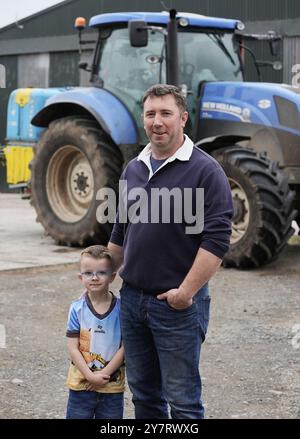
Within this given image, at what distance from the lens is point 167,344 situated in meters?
3.58

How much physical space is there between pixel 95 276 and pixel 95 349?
31 cm

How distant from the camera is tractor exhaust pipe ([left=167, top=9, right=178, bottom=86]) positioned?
9000mm

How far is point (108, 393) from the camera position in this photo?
12.3 feet

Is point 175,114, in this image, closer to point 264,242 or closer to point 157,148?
point 157,148

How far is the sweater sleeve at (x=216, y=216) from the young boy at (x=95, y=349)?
0.51 meters

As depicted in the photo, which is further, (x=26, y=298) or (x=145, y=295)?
(x=26, y=298)

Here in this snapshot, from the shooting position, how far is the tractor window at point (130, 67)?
937 cm

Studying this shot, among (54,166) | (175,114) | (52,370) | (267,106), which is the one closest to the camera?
(175,114)

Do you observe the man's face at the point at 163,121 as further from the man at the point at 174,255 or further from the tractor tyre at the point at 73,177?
the tractor tyre at the point at 73,177

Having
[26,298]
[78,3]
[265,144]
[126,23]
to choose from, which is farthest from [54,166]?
[78,3]

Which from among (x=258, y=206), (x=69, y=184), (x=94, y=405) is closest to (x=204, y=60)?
(x=258, y=206)

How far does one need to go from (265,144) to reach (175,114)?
560cm

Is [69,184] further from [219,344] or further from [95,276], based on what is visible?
[95,276]

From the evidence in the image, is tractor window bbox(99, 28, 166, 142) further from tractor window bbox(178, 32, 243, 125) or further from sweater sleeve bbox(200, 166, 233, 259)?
sweater sleeve bbox(200, 166, 233, 259)
